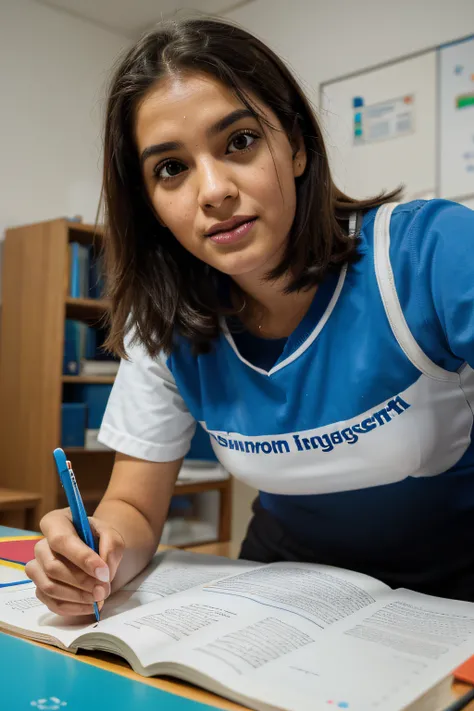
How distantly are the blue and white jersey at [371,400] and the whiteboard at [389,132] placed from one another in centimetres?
177

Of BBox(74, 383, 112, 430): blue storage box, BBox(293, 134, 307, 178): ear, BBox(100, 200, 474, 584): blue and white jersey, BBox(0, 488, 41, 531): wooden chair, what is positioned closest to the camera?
BBox(100, 200, 474, 584): blue and white jersey

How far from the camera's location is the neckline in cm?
88

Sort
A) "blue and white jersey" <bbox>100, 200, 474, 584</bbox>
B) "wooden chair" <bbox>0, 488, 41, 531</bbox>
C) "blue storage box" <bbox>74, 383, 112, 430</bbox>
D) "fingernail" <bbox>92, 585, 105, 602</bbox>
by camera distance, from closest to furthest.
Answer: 1. "fingernail" <bbox>92, 585, 105, 602</bbox>
2. "blue and white jersey" <bbox>100, 200, 474, 584</bbox>
3. "wooden chair" <bbox>0, 488, 41, 531</bbox>
4. "blue storage box" <bbox>74, 383, 112, 430</bbox>

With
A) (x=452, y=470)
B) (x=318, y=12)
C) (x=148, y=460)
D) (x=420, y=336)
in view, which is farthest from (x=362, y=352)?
(x=318, y=12)

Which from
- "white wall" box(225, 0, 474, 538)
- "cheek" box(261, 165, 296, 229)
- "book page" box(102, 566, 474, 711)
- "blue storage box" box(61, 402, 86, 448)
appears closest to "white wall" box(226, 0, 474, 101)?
"white wall" box(225, 0, 474, 538)

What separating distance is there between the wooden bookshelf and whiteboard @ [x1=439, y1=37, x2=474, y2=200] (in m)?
1.37

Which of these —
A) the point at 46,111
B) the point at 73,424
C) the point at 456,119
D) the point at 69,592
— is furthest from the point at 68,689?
the point at 46,111

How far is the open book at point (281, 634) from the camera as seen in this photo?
49cm

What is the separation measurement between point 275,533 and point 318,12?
8.82ft

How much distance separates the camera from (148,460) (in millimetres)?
1008

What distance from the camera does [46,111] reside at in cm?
318

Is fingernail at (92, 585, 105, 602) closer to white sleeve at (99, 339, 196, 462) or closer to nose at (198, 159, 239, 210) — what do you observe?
white sleeve at (99, 339, 196, 462)

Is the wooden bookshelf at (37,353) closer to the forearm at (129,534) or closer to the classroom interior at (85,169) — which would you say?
the classroom interior at (85,169)

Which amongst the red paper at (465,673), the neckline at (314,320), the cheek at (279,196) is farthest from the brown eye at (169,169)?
the red paper at (465,673)
